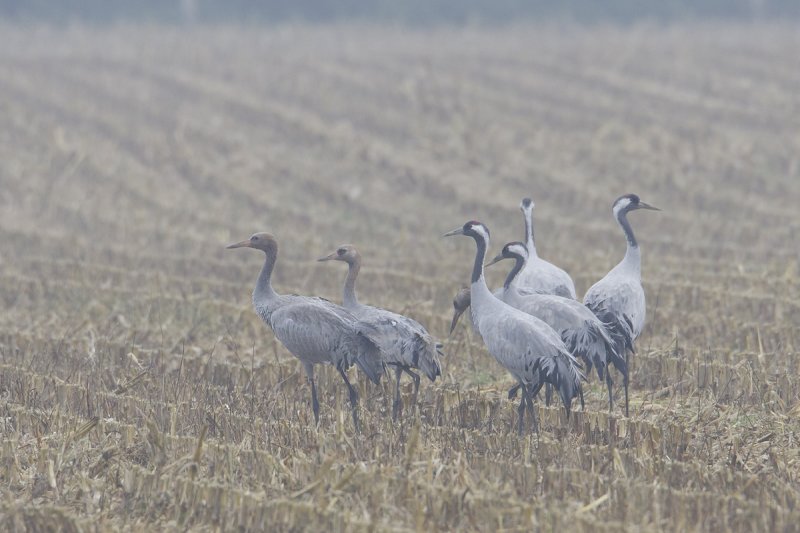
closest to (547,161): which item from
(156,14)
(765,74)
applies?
(765,74)

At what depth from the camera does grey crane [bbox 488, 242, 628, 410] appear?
10.3 meters

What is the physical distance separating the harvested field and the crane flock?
334 millimetres

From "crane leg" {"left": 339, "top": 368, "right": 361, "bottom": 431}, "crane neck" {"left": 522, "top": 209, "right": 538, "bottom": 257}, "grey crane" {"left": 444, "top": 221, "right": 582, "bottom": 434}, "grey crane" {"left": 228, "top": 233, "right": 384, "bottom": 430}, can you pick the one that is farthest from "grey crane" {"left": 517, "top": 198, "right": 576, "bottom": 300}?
"crane leg" {"left": 339, "top": 368, "right": 361, "bottom": 431}

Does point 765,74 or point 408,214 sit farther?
point 765,74

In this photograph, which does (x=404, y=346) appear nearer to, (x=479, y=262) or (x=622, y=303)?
(x=479, y=262)

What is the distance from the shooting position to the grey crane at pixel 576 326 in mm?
10325

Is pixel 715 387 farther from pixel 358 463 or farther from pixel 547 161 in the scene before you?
pixel 547 161

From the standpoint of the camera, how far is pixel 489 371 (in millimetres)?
11891

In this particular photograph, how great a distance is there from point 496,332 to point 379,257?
25.3 feet

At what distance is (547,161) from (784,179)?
4.29 m

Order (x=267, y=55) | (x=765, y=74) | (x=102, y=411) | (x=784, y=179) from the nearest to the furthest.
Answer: (x=102, y=411) → (x=784, y=179) → (x=765, y=74) → (x=267, y=55)

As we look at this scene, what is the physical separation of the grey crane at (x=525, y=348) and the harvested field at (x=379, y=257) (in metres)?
0.31

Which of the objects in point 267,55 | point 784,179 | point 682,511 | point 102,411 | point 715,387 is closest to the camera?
point 682,511

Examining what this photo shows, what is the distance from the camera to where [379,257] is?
699 inches
